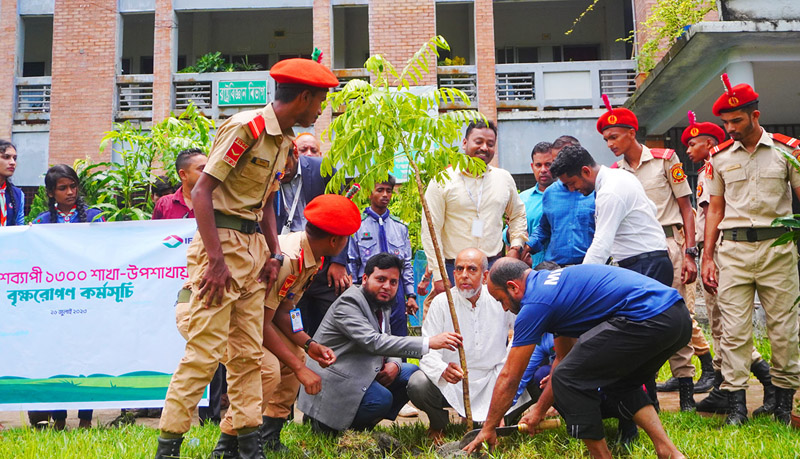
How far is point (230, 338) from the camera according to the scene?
3404mm

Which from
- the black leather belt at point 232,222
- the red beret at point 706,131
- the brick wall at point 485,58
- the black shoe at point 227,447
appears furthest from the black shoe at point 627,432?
the brick wall at point 485,58

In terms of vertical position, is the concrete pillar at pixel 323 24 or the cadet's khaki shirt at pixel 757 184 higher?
the concrete pillar at pixel 323 24

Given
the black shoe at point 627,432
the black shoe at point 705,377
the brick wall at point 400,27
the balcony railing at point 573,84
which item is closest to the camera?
the black shoe at point 627,432

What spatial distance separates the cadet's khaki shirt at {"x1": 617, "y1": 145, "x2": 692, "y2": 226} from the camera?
16.8ft

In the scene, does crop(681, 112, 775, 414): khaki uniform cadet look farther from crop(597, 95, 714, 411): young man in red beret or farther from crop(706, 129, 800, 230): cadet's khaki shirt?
crop(706, 129, 800, 230): cadet's khaki shirt

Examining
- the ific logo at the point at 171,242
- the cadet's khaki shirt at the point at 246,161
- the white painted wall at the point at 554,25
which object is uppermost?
the white painted wall at the point at 554,25

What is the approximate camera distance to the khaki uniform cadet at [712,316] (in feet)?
15.1

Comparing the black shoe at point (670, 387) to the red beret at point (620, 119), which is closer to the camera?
the red beret at point (620, 119)

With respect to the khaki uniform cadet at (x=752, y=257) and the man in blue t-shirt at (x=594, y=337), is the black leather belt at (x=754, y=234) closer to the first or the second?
the khaki uniform cadet at (x=752, y=257)

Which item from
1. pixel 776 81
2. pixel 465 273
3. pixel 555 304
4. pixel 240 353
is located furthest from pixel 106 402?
pixel 776 81

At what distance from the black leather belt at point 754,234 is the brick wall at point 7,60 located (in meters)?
14.1

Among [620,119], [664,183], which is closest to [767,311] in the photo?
[664,183]

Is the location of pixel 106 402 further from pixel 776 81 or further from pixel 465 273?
pixel 776 81

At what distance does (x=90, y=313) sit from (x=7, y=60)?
1188 centimetres
